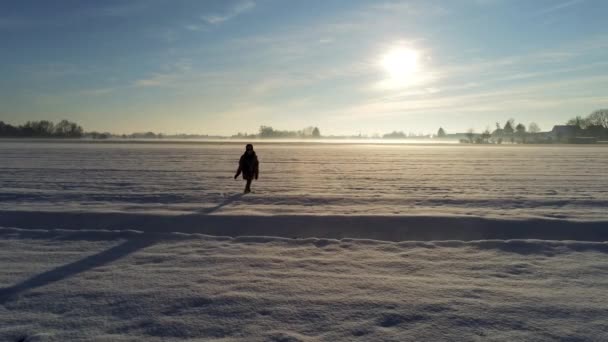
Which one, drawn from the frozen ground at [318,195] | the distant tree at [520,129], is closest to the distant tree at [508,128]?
the distant tree at [520,129]

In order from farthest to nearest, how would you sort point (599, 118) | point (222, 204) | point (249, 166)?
point (599, 118)
point (249, 166)
point (222, 204)

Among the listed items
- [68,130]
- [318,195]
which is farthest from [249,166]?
[68,130]

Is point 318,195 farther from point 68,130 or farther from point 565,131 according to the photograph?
point 68,130

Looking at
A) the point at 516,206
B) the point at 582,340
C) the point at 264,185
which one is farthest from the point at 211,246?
the point at 516,206

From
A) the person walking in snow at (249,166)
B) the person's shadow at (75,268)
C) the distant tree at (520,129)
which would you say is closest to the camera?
the person's shadow at (75,268)

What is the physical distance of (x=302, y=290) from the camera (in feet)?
13.3

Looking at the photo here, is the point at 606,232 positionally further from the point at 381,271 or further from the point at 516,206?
the point at 381,271

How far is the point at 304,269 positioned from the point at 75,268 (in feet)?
10.9

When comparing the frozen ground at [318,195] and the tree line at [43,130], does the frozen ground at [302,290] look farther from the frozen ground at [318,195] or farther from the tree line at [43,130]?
the tree line at [43,130]

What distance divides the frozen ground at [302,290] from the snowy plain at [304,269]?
20mm

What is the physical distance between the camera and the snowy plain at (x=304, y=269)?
10.9 feet

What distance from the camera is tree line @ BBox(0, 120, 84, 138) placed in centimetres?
10806

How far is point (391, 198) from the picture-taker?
10.1 m

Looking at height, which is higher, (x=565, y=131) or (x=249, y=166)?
(x=565, y=131)
